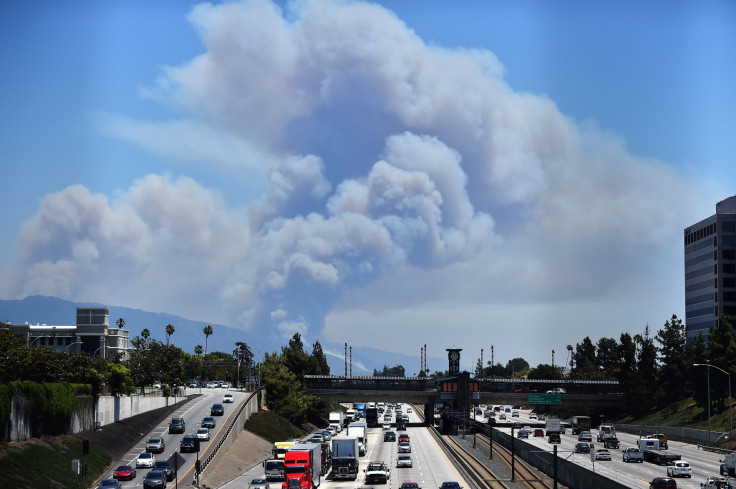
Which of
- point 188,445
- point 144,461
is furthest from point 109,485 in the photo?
point 188,445

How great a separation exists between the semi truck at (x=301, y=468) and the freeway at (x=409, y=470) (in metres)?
4.99

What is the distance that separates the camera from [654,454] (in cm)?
10794

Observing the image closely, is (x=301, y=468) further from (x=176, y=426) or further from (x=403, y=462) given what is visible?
(x=176, y=426)

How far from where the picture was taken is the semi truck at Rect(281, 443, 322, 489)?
7288cm

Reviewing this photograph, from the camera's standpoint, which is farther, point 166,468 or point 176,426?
point 176,426

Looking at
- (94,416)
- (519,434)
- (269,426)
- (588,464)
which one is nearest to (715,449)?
(588,464)

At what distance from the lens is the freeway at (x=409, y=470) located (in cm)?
8618

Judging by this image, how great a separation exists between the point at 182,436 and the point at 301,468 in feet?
143

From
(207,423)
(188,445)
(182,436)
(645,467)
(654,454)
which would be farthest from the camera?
(207,423)

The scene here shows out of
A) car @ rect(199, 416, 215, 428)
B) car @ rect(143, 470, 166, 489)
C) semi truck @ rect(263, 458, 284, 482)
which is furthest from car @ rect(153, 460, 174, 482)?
car @ rect(199, 416, 215, 428)

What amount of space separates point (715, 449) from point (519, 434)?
4564cm

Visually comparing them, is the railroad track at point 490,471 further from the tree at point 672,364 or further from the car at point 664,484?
the tree at point 672,364

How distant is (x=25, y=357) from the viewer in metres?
90.0

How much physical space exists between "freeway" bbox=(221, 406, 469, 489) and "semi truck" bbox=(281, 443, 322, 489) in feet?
16.4
